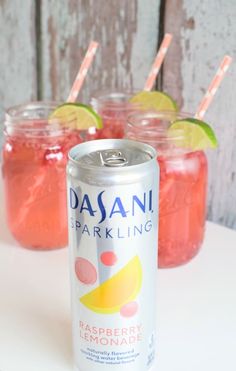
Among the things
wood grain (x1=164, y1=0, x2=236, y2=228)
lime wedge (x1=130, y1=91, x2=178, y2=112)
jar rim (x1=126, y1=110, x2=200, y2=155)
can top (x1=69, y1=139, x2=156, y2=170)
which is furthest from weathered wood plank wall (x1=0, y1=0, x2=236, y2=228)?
can top (x1=69, y1=139, x2=156, y2=170)

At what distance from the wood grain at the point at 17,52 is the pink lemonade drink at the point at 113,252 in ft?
2.38

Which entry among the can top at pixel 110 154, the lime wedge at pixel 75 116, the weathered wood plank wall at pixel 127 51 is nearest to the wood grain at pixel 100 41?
the weathered wood plank wall at pixel 127 51

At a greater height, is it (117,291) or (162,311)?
(117,291)

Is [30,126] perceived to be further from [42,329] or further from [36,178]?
[42,329]

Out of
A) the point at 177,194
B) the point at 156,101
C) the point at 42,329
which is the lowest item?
the point at 42,329

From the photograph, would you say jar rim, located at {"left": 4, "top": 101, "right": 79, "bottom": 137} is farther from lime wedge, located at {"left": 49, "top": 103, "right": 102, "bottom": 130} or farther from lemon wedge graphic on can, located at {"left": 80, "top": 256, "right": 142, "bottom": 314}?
lemon wedge graphic on can, located at {"left": 80, "top": 256, "right": 142, "bottom": 314}

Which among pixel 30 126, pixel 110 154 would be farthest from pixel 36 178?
pixel 110 154

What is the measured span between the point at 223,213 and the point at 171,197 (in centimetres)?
27

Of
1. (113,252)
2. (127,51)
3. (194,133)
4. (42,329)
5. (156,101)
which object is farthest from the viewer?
(127,51)

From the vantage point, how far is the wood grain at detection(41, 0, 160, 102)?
3.82 ft

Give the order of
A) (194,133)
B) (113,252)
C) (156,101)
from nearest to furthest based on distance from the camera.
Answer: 1. (113,252)
2. (194,133)
3. (156,101)

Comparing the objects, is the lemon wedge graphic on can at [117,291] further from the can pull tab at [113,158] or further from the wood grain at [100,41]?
the wood grain at [100,41]

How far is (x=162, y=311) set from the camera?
80 cm

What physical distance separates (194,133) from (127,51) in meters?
0.39
